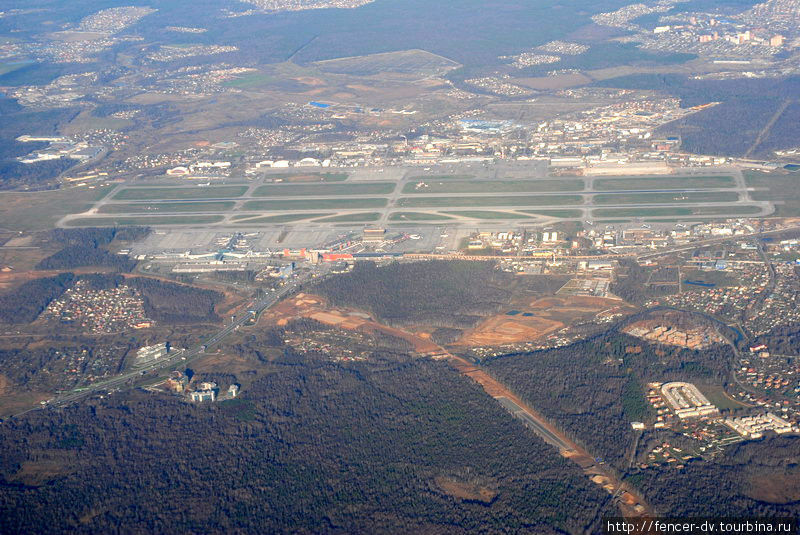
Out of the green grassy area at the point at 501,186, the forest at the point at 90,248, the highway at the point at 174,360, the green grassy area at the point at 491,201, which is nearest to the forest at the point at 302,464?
the highway at the point at 174,360

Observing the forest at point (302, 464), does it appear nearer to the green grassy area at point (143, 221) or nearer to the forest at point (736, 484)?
the forest at point (736, 484)

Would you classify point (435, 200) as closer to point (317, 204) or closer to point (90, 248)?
point (317, 204)

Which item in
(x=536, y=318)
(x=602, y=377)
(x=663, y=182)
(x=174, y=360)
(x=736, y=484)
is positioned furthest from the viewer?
(x=663, y=182)

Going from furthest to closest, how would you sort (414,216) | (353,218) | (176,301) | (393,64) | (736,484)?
(393,64) → (353,218) → (414,216) → (176,301) → (736,484)

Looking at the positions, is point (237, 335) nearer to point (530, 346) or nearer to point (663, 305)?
point (530, 346)

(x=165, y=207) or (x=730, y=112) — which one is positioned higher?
(x=730, y=112)

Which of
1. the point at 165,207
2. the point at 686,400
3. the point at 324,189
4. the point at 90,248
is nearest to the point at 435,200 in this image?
the point at 324,189
